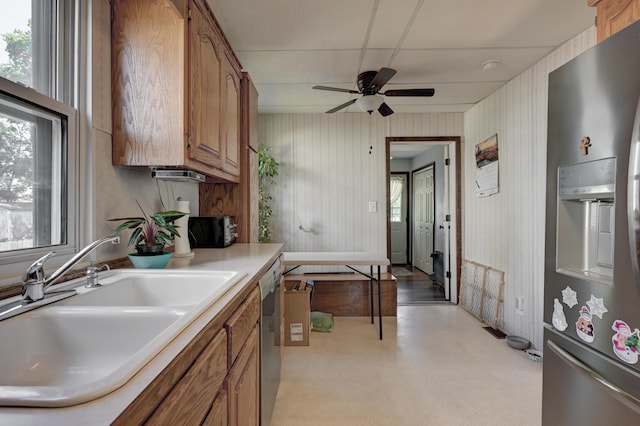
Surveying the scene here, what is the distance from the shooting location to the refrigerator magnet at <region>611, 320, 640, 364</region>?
941 millimetres

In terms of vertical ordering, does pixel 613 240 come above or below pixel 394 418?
above

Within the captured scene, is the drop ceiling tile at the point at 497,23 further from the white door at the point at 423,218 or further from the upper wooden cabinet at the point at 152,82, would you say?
the white door at the point at 423,218

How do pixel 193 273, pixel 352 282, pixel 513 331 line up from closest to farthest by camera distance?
pixel 193 273 < pixel 513 331 < pixel 352 282

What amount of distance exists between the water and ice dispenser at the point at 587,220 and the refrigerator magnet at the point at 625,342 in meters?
0.14

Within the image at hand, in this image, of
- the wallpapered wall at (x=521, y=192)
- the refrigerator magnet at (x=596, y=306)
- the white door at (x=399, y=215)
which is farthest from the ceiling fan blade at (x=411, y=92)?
the white door at (x=399, y=215)

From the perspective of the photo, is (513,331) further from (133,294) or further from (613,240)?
(133,294)

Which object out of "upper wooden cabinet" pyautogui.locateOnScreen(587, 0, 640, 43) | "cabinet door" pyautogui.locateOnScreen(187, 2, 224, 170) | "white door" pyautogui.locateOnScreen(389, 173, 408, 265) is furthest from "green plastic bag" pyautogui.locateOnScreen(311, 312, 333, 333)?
"white door" pyautogui.locateOnScreen(389, 173, 408, 265)

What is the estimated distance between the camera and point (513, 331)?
281cm

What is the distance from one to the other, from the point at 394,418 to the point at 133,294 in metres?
1.51

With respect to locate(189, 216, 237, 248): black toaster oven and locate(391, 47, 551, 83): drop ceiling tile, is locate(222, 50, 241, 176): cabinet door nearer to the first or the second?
locate(189, 216, 237, 248): black toaster oven

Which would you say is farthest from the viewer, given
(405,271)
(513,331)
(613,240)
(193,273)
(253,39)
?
(405,271)

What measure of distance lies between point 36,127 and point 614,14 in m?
2.22

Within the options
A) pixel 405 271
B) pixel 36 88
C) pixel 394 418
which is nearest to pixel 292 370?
pixel 394 418

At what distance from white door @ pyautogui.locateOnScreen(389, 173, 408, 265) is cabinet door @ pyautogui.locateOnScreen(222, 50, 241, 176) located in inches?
190
